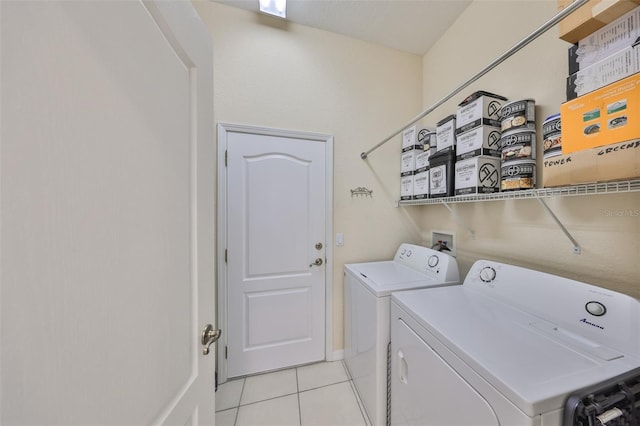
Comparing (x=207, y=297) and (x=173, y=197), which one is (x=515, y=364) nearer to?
(x=207, y=297)

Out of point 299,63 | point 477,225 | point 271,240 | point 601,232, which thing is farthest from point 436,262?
point 299,63

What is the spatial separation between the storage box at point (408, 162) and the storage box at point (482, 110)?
1.84 feet

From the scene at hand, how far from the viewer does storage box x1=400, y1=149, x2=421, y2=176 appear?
6.59ft

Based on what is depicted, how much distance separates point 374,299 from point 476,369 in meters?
→ 0.68

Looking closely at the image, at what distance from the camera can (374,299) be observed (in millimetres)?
1391

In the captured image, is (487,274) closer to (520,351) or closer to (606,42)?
(520,351)

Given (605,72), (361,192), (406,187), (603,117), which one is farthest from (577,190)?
(361,192)

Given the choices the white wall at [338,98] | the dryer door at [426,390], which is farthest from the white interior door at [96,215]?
the white wall at [338,98]

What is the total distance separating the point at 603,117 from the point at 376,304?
126cm

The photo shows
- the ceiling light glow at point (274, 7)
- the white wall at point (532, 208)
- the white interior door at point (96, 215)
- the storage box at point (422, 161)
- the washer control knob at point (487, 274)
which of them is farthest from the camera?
the storage box at point (422, 161)

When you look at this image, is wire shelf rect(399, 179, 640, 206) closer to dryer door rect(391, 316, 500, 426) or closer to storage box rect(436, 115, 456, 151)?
storage box rect(436, 115, 456, 151)

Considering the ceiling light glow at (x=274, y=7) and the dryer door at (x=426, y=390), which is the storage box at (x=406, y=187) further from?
the ceiling light glow at (x=274, y=7)

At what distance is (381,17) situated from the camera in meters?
1.92

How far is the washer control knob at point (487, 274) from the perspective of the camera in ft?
4.07
